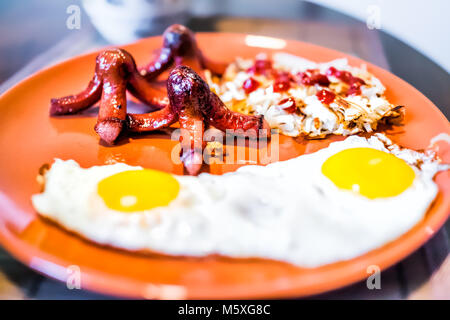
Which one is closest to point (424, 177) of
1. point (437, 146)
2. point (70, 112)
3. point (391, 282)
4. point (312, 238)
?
point (437, 146)

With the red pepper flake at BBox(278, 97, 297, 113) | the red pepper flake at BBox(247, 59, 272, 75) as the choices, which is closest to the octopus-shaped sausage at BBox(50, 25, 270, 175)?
the red pepper flake at BBox(278, 97, 297, 113)

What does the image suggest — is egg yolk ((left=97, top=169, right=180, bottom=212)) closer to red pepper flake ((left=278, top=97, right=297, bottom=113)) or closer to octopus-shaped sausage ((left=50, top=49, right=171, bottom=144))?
octopus-shaped sausage ((left=50, top=49, right=171, bottom=144))

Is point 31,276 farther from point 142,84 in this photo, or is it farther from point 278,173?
point 142,84

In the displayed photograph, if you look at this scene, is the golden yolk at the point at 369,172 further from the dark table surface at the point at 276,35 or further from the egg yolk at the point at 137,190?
the egg yolk at the point at 137,190

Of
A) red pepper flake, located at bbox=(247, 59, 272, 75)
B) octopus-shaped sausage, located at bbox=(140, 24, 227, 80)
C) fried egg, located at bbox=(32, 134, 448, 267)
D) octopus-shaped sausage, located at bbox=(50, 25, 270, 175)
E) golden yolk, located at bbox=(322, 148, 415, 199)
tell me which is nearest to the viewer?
fried egg, located at bbox=(32, 134, 448, 267)

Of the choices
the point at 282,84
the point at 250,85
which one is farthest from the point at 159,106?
the point at 282,84
